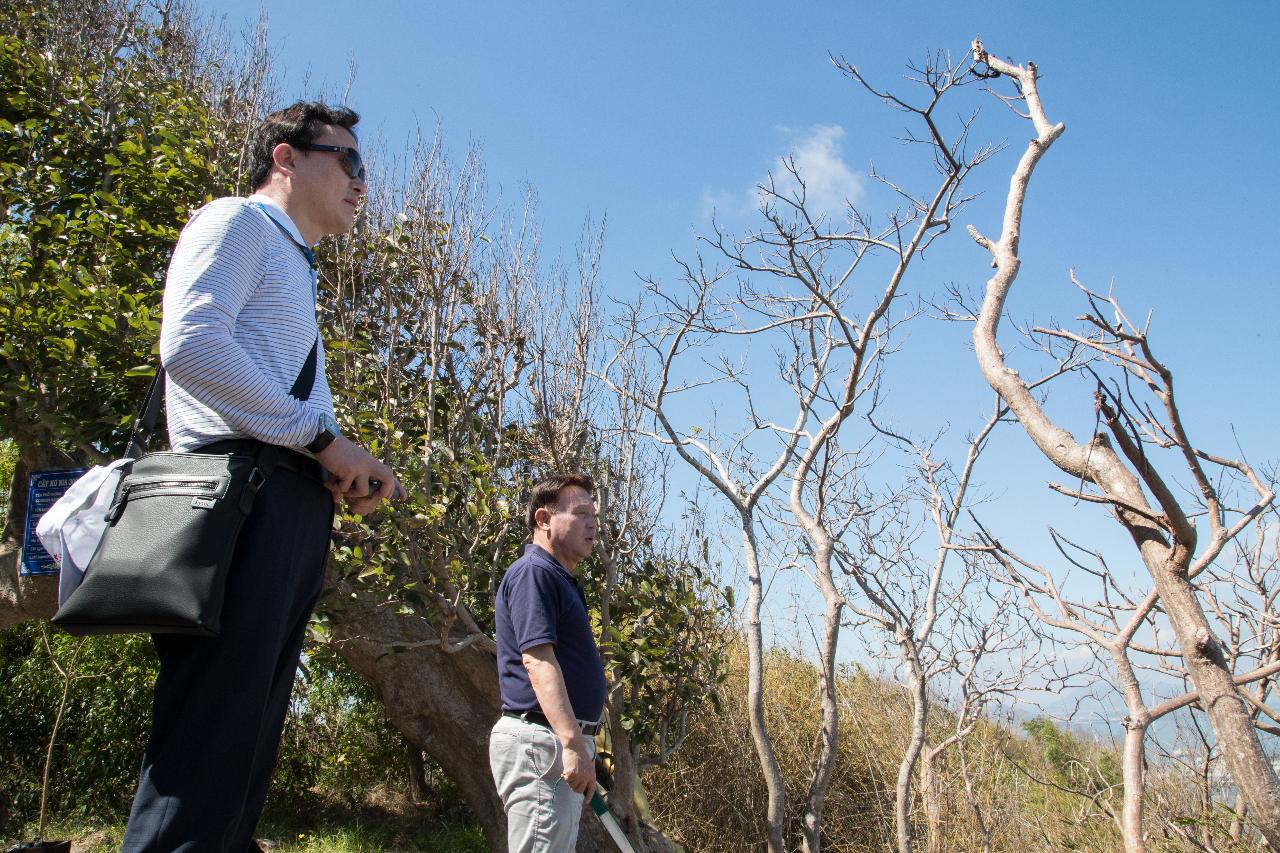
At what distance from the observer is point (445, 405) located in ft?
16.0

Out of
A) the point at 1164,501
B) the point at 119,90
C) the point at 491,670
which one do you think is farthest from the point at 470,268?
the point at 1164,501

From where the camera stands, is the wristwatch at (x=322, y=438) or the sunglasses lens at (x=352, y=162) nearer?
the wristwatch at (x=322, y=438)

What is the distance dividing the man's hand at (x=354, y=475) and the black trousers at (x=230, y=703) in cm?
8

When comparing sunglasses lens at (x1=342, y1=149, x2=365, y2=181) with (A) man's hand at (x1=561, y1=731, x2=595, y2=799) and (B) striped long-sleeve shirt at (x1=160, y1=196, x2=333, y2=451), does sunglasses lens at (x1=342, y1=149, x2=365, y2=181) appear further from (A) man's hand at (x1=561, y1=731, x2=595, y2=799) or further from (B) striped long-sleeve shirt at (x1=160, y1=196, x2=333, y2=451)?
(A) man's hand at (x1=561, y1=731, x2=595, y2=799)

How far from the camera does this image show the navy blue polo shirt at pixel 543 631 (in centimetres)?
259

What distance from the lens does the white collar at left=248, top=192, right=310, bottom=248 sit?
1.69 m

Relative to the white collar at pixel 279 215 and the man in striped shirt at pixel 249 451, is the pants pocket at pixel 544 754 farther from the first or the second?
the white collar at pixel 279 215

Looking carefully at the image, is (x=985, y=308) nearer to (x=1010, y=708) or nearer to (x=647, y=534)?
(x=647, y=534)

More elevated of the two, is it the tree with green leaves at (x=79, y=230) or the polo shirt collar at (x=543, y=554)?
the tree with green leaves at (x=79, y=230)

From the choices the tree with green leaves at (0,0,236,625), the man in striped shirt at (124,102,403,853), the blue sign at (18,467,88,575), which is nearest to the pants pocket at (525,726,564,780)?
the man in striped shirt at (124,102,403,853)

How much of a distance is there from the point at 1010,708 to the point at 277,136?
17.7ft

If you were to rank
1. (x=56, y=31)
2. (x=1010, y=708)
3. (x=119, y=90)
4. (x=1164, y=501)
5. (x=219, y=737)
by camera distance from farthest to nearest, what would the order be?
(x=56, y=31)
(x=119, y=90)
(x=1010, y=708)
(x=1164, y=501)
(x=219, y=737)

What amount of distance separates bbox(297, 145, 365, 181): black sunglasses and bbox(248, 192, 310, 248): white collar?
0.15 m

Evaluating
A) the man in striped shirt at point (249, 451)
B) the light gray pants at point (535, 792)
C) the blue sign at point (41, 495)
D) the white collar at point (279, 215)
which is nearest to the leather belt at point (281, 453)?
the man in striped shirt at point (249, 451)
